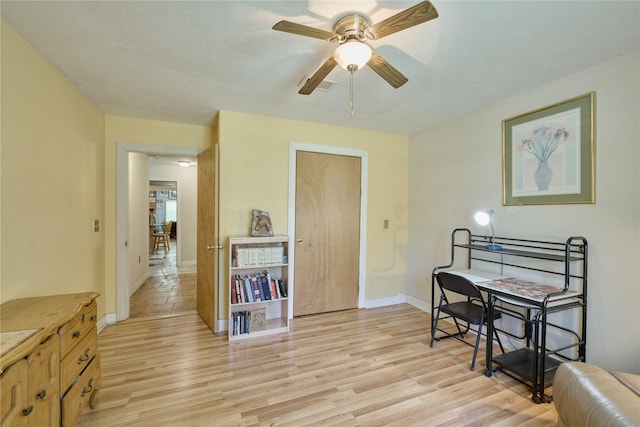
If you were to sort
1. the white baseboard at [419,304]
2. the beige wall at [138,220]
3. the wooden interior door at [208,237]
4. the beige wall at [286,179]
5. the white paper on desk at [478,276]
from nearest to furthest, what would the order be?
the white paper on desk at [478,276]
the wooden interior door at [208,237]
the beige wall at [286,179]
the white baseboard at [419,304]
the beige wall at [138,220]

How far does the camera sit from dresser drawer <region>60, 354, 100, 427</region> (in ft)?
4.79

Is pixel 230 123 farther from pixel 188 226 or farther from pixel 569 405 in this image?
pixel 188 226

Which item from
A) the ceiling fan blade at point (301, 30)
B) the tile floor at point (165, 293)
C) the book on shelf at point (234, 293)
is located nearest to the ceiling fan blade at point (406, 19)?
the ceiling fan blade at point (301, 30)

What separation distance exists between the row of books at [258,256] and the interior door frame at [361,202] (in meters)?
0.16

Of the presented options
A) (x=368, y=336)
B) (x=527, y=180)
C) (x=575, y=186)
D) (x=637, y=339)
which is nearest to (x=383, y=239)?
(x=368, y=336)

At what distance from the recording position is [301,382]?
2.16m

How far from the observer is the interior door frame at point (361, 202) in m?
3.37

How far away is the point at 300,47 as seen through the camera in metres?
1.86

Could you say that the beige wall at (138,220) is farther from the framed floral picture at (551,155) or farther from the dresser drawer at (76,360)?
the framed floral picture at (551,155)

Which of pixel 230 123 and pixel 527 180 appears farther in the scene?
pixel 230 123

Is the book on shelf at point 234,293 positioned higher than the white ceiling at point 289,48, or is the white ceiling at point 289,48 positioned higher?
the white ceiling at point 289,48

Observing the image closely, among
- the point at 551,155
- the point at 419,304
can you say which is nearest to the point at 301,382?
the point at 419,304

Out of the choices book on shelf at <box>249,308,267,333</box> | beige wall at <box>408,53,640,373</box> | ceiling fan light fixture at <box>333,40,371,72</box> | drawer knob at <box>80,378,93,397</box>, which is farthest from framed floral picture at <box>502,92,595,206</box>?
drawer knob at <box>80,378,93,397</box>

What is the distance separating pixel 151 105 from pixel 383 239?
312cm
